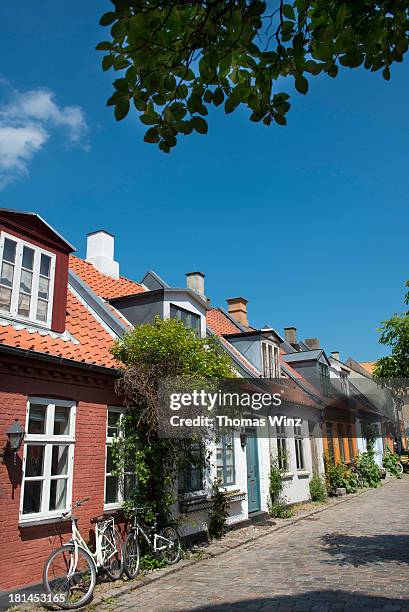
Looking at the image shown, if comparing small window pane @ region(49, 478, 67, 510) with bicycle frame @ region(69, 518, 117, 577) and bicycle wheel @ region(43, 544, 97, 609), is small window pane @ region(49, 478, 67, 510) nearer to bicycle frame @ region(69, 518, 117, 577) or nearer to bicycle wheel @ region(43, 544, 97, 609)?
bicycle frame @ region(69, 518, 117, 577)

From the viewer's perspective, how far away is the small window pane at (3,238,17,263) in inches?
344

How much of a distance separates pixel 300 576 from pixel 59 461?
438 cm

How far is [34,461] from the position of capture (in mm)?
8062

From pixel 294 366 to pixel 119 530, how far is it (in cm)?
1483

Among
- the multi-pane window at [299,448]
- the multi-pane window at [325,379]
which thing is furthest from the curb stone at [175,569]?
the multi-pane window at [325,379]

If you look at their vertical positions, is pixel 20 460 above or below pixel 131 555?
above

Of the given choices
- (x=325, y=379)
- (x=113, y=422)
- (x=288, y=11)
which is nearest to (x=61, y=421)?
(x=113, y=422)

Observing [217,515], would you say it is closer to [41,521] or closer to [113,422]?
[113,422]

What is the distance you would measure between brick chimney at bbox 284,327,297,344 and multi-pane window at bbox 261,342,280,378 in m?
10.4

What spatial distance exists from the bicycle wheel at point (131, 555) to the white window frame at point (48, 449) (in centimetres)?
126

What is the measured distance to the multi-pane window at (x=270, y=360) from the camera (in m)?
17.4

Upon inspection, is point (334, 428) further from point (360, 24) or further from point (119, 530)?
point (360, 24)

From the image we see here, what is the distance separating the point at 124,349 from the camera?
995cm

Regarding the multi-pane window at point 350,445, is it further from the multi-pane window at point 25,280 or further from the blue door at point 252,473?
the multi-pane window at point 25,280
